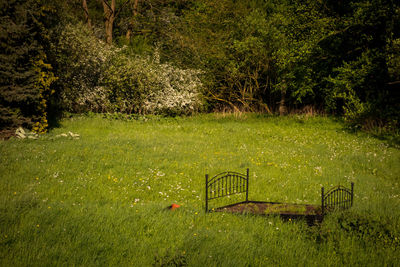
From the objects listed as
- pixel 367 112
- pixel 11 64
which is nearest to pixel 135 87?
pixel 11 64

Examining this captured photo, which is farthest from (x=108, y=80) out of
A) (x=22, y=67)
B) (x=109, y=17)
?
(x=109, y=17)

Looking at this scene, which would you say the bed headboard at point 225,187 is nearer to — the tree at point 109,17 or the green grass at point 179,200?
the green grass at point 179,200

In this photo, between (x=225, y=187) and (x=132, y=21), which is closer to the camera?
(x=225, y=187)

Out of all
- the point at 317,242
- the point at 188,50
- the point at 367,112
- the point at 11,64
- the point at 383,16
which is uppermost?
the point at 383,16

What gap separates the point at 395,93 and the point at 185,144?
14104 millimetres

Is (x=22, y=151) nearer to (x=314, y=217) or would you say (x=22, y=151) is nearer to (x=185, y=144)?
(x=185, y=144)

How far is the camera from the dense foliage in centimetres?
1412

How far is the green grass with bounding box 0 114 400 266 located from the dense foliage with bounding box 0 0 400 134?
4.09 m

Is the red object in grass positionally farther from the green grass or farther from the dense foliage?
the dense foliage

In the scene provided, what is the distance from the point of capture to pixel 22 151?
34.9ft

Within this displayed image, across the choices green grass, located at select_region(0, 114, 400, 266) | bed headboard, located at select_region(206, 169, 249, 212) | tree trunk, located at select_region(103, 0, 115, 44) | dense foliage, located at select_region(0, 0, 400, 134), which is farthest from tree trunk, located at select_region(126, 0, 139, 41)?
bed headboard, located at select_region(206, 169, 249, 212)

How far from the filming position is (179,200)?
25.2ft

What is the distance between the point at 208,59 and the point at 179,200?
19.0 m

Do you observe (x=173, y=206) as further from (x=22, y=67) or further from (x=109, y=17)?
(x=109, y=17)
